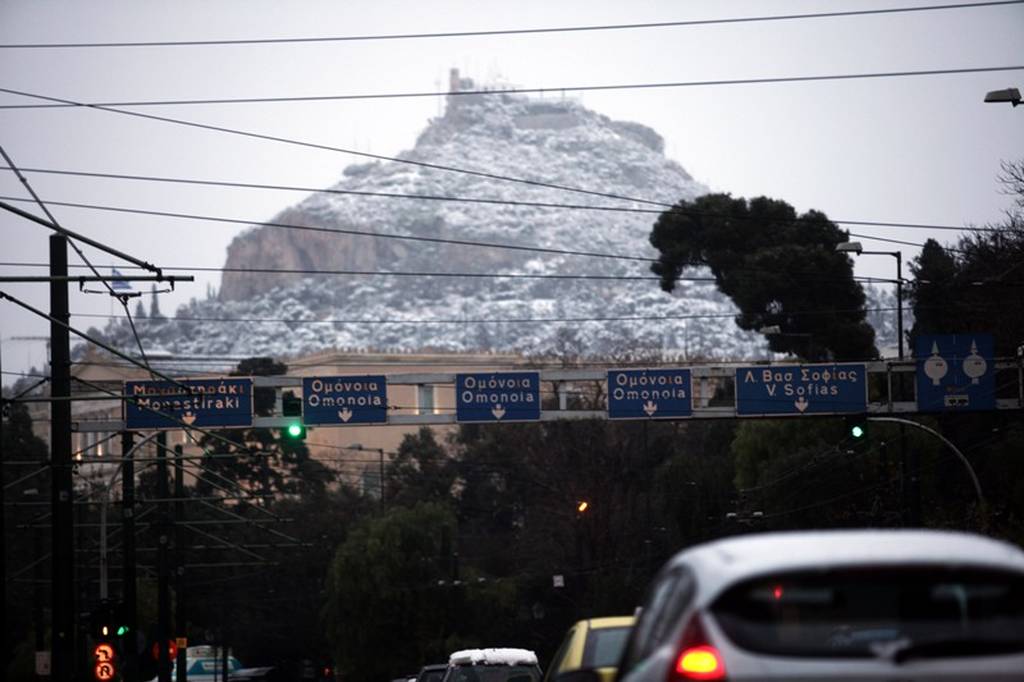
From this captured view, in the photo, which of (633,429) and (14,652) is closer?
(14,652)

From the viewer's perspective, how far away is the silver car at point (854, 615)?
680 cm

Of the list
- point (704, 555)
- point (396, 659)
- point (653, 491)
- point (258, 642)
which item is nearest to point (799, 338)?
point (653, 491)

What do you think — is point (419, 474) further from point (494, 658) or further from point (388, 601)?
point (494, 658)

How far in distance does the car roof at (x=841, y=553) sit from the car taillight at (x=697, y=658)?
5.6 inches

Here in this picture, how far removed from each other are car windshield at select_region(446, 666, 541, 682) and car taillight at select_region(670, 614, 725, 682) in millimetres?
15741

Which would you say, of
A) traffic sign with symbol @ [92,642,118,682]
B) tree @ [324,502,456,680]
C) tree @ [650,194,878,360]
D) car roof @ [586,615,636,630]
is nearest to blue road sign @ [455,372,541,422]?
traffic sign with symbol @ [92,642,118,682]

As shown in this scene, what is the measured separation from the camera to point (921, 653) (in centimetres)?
688

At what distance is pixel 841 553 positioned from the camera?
22.8 ft

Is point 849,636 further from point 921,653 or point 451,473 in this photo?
point 451,473

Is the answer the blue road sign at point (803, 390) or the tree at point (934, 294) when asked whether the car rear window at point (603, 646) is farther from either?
the tree at point (934, 294)

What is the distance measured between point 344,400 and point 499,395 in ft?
13.3

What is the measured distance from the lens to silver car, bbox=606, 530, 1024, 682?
6.80 meters

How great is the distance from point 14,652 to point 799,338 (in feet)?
105

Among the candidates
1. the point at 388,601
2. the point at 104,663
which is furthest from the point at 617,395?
the point at 388,601
